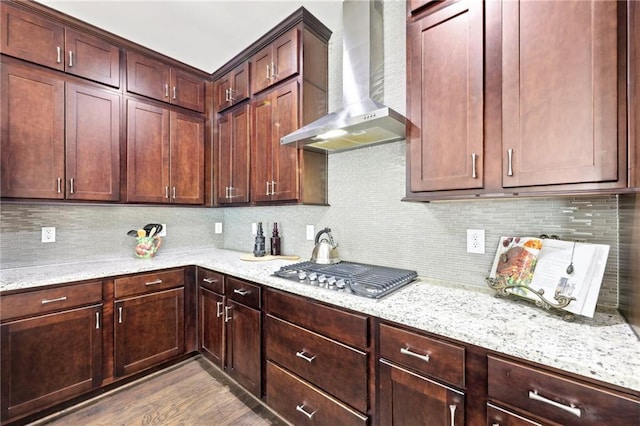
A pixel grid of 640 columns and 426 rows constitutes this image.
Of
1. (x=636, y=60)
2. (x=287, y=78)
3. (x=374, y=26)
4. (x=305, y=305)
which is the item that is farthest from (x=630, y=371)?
(x=287, y=78)

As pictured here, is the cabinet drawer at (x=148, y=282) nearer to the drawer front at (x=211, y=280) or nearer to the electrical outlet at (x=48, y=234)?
the drawer front at (x=211, y=280)

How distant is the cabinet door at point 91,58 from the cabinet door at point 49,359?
175cm

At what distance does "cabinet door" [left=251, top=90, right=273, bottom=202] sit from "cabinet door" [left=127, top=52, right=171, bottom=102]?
0.91 metres

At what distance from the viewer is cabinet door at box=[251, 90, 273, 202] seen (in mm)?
2217

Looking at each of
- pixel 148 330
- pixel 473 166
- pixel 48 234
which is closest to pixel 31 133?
pixel 48 234

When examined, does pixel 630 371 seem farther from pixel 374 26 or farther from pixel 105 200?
pixel 105 200

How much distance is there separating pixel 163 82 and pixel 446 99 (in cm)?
245

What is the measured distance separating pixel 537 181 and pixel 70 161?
2882mm

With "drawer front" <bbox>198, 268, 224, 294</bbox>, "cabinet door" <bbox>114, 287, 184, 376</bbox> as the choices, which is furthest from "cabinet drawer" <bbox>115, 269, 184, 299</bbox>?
"drawer front" <bbox>198, 268, 224, 294</bbox>

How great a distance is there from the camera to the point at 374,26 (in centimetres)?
181

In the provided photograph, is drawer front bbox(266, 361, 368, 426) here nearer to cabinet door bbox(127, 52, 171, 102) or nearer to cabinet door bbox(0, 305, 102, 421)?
cabinet door bbox(0, 305, 102, 421)

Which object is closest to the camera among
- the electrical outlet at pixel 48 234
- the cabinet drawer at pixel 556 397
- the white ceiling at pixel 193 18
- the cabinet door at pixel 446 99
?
the cabinet drawer at pixel 556 397

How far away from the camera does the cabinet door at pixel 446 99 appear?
1206 mm

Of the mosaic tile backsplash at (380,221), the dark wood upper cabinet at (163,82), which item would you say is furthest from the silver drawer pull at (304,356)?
the dark wood upper cabinet at (163,82)
